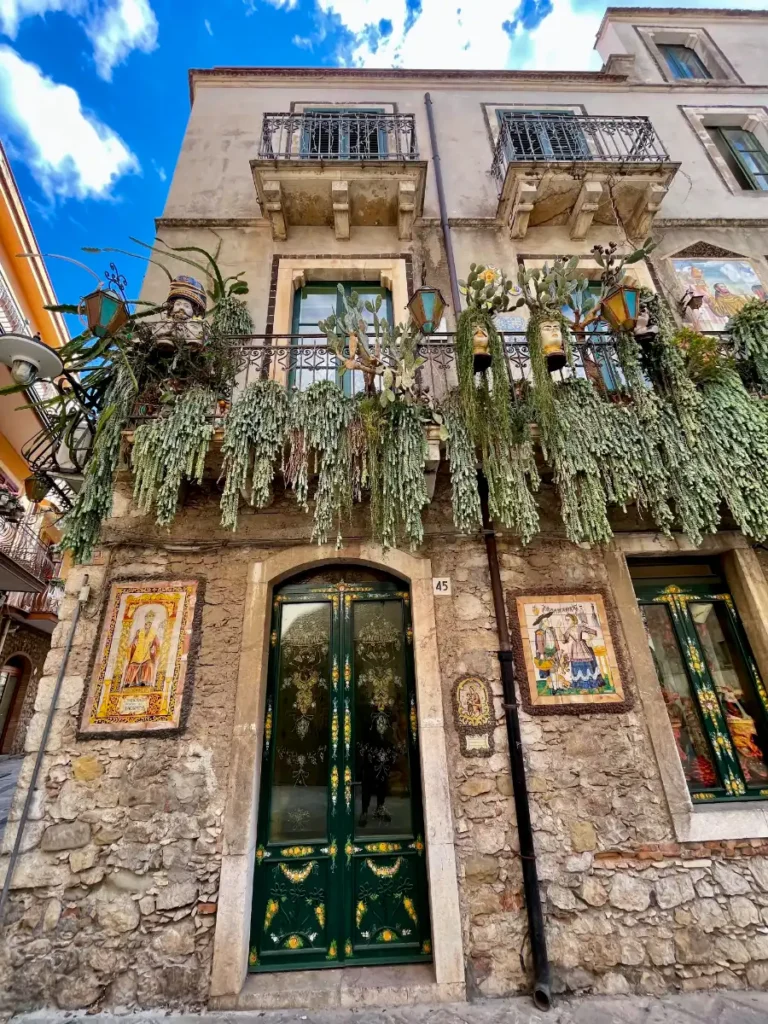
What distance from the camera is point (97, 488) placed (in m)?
4.21

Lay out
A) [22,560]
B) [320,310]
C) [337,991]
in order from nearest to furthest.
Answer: [337,991]
[320,310]
[22,560]

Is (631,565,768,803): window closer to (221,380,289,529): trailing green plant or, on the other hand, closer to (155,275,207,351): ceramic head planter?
(221,380,289,529): trailing green plant

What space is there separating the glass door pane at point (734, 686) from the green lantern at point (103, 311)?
6399 mm

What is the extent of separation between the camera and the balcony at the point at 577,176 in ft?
20.4

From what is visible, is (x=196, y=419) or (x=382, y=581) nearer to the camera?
(x=196, y=419)

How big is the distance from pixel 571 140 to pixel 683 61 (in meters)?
5.07

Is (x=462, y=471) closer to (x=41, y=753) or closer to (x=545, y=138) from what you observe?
(x=41, y=753)

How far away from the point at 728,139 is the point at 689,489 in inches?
324

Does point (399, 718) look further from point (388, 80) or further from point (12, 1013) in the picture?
point (388, 80)

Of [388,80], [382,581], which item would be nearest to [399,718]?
[382,581]

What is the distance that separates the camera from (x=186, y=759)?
379cm

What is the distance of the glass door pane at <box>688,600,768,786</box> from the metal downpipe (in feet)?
6.82

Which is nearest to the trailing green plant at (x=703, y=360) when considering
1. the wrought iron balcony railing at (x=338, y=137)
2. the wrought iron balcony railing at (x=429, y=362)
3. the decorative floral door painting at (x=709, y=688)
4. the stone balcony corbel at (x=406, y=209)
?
the wrought iron balcony railing at (x=429, y=362)

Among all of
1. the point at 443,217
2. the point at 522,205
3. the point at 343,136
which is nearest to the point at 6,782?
the point at 443,217
